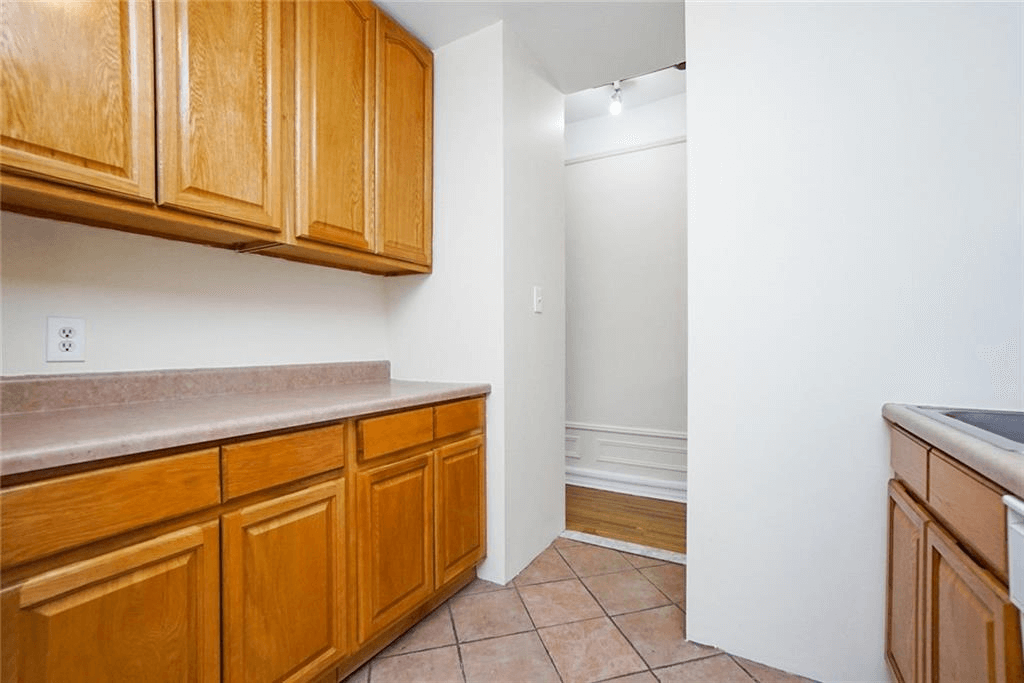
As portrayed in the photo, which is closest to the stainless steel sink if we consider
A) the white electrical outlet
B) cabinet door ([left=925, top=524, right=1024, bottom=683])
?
cabinet door ([left=925, top=524, right=1024, bottom=683])

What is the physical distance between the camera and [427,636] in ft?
5.18

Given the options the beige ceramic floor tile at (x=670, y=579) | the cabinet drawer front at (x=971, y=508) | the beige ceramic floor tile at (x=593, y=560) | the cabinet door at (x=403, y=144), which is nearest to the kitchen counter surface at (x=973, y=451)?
the cabinet drawer front at (x=971, y=508)

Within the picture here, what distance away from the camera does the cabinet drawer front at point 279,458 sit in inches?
40.7

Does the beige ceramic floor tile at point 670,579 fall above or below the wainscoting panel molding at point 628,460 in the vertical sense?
below

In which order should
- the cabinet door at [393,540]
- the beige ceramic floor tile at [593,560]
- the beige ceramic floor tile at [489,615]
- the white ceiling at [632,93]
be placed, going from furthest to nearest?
the white ceiling at [632,93] < the beige ceramic floor tile at [593,560] < the beige ceramic floor tile at [489,615] < the cabinet door at [393,540]

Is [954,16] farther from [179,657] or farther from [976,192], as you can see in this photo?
[179,657]

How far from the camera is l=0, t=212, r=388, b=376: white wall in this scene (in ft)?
3.74

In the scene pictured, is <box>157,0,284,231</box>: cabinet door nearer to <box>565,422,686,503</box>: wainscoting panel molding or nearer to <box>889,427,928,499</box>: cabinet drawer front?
<box>889,427,928,499</box>: cabinet drawer front

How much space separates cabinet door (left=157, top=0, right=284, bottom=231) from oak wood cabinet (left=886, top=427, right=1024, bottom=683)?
1.81 m

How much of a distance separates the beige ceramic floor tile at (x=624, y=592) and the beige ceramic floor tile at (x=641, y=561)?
0.22ft

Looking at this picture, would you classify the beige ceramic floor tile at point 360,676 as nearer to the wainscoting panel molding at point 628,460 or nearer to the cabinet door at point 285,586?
the cabinet door at point 285,586

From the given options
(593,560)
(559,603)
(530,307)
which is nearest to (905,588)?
(559,603)

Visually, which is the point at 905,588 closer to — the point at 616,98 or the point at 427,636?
the point at 427,636

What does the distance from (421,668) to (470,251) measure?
153 cm
